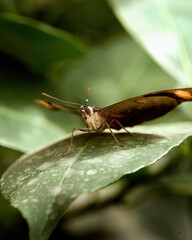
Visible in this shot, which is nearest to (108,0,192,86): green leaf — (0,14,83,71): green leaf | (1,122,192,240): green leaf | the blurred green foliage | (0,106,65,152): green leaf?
the blurred green foliage

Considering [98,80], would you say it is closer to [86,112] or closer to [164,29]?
[164,29]

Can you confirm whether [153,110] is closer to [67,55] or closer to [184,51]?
[184,51]

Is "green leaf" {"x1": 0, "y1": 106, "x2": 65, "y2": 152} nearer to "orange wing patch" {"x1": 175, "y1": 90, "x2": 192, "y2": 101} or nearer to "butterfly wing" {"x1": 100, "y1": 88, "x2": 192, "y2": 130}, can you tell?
"butterfly wing" {"x1": 100, "y1": 88, "x2": 192, "y2": 130}

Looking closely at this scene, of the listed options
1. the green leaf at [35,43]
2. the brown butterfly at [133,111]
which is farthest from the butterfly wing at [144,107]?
the green leaf at [35,43]

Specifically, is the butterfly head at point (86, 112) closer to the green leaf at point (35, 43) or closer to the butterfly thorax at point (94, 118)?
the butterfly thorax at point (94, 118)

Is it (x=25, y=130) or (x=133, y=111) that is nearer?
(x=133, y=111)

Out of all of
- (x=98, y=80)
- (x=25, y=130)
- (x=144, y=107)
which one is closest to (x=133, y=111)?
(x=144, y=107)
